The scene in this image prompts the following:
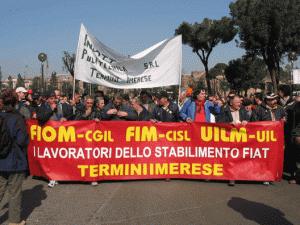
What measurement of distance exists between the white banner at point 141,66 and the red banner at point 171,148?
1.91m

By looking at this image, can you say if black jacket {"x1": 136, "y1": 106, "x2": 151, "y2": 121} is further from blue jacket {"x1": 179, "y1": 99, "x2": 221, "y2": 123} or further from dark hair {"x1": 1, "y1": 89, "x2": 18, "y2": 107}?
dark hair {"x1": 1, "y1": 89, "x2": 18, "y2": 107}

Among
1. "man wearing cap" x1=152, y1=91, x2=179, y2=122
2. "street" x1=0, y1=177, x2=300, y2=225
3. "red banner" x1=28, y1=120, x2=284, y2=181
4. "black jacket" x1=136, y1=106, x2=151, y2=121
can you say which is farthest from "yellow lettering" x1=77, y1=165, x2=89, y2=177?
"man wearing cap" x1=152, y1=91, x2=179, y2=122

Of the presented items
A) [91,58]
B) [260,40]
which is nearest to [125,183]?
[91,58]

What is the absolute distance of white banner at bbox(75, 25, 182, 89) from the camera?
382 inches

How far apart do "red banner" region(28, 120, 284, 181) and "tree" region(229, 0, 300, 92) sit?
2480 centimetres

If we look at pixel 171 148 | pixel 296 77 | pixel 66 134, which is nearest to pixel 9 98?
pixel 66 134

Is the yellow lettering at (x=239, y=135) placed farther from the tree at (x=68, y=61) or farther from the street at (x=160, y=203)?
the tree at (x=68, y=61)

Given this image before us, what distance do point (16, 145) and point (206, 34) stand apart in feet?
145

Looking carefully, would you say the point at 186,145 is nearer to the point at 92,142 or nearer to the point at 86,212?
the point at 92,142

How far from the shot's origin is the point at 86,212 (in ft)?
20.1

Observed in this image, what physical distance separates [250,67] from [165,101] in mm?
39926

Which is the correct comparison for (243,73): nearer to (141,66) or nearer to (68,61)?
(68,61)

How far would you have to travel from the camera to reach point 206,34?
157ft

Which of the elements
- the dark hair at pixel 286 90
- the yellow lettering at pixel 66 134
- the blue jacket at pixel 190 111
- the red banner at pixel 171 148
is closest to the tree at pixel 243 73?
the dark hair at pixel 286 90
